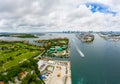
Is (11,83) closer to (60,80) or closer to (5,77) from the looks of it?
(5,77)

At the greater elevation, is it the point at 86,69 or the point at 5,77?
the point at 5,77

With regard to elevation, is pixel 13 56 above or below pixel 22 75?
below

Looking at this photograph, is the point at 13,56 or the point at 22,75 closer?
the point at 22,75

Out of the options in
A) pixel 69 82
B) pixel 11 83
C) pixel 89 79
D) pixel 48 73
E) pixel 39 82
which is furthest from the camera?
pixel 48 73

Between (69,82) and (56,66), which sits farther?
(56,66)

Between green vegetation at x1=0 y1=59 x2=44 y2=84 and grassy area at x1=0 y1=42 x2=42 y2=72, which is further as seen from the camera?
grassy area at x1=0 y1=42 x2=42 y2=72

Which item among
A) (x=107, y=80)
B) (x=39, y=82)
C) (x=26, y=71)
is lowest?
(x=107, y=80)

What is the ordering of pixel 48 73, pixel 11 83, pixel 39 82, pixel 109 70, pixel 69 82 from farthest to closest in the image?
pixel 109 70 < pixel 48 73 < pixel 69 82 < pixel 39 82 < pixel 11 83

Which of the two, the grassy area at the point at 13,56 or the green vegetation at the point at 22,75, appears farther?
the grassy area at the point at 13,56

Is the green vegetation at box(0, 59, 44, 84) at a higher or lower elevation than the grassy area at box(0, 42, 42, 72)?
higher

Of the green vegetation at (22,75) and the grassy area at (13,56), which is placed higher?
the green vegetation at (22,75)

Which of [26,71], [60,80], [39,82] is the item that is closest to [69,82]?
[60,80]
